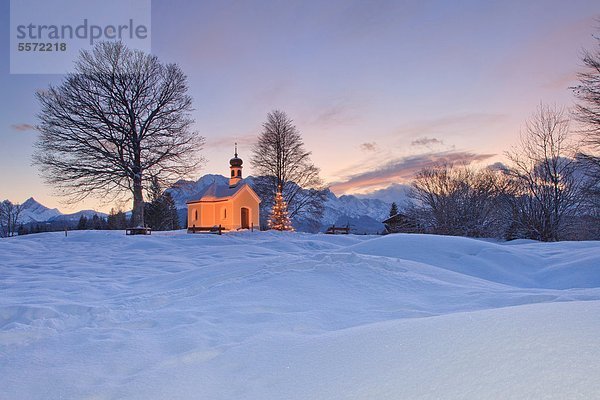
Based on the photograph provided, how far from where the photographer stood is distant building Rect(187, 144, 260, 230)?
26.4 meters

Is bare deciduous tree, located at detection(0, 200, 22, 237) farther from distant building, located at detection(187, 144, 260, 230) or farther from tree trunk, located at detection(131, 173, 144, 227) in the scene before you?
tree trunk, located at detection(131, 173, 144, 227)

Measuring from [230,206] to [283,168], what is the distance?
5.58 m

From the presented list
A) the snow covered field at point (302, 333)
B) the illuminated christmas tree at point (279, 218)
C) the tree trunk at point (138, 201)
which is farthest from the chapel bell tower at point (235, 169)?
the snow covered field at point (302, 333)

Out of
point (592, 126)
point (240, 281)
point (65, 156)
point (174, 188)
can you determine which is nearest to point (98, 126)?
point (65, 156)

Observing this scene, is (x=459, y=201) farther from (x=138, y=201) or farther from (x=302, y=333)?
(x=302, y=333)

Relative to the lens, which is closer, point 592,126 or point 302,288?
point 302,288

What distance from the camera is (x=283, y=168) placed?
1142 inches

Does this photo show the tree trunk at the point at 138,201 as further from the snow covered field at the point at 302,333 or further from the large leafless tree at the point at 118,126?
the snow covered field at the point at 302,333

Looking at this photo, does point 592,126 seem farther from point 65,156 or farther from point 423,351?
point 65,156

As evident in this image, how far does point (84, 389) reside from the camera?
Result: 7.23 ft

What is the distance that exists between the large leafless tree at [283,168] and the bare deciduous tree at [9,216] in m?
48.2

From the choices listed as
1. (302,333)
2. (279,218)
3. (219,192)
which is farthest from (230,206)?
(302,333)

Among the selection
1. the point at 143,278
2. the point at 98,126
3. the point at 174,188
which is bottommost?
the point at 143,278

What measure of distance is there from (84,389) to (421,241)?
7609 mm
